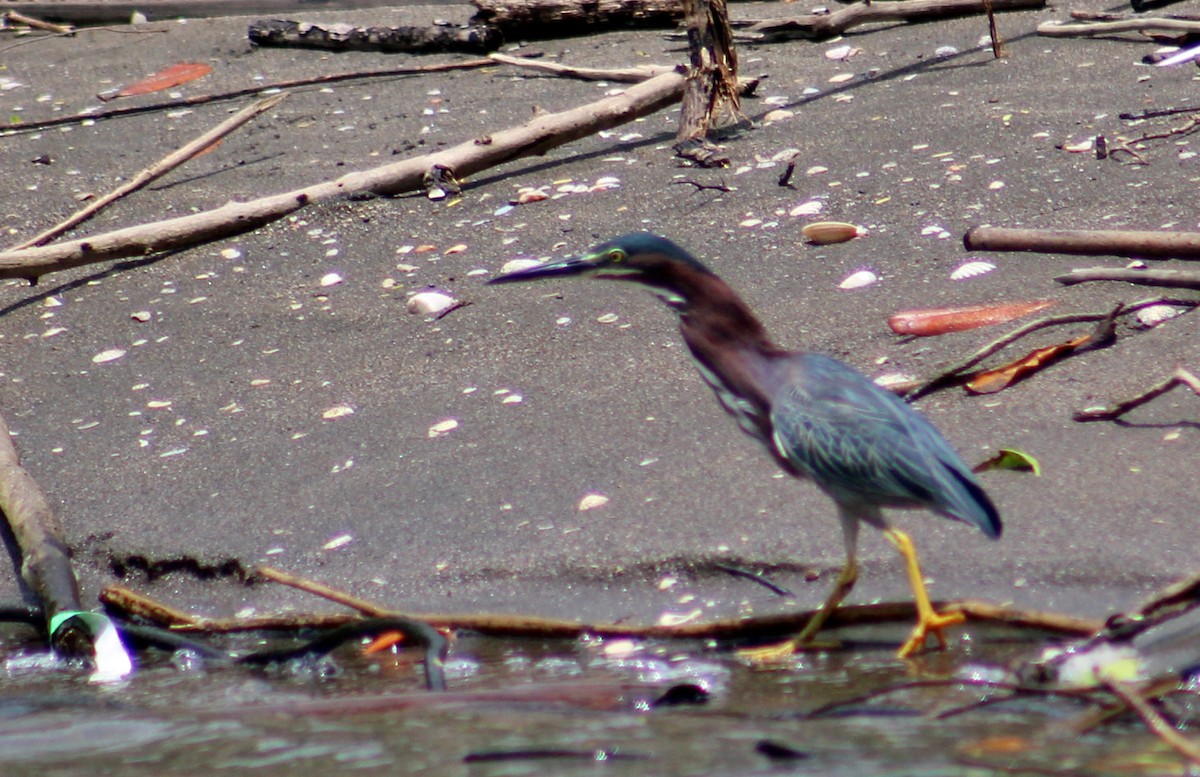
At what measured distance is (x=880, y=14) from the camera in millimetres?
7578

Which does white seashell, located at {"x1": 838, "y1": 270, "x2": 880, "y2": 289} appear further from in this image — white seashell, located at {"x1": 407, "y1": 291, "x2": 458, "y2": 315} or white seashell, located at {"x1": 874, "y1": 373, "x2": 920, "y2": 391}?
white seashell, located at {"x1": 407, "y1": 291, "x2": 458, "y2": 315}

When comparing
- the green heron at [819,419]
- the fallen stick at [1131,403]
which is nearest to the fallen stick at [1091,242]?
the fallen stick at [1131,403]

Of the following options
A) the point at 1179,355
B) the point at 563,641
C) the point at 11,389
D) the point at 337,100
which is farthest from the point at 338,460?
the point at 337,100

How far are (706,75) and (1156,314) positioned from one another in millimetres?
2659

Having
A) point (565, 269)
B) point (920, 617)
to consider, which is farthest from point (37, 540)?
point (920, 617)

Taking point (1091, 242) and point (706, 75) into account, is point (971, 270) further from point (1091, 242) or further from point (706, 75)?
point (706, 75)

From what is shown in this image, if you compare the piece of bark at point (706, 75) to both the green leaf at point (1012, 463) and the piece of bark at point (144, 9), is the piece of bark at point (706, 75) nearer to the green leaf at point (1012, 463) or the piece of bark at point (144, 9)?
the green leaf at point (1012, 463)

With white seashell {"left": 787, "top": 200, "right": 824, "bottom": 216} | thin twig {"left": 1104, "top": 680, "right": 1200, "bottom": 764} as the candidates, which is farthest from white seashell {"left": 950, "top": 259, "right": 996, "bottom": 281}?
thin twig {"left": 1104, "top": 680, "right": 1200, "bottom": 764}

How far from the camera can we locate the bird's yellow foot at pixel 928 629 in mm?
3002

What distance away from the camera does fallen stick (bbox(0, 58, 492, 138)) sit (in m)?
7.61

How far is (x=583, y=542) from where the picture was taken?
11.8 ft

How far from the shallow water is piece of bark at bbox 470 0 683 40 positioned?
5.74 metres

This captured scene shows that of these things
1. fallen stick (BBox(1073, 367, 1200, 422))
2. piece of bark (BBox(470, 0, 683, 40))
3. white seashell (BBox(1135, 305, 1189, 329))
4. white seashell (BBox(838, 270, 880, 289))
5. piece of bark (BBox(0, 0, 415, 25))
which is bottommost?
fallen stick (BBox(1073, 367, 1200, 422))

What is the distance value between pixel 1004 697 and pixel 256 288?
149 inches
